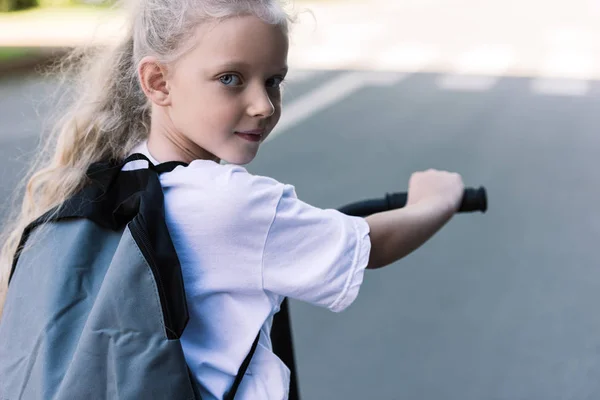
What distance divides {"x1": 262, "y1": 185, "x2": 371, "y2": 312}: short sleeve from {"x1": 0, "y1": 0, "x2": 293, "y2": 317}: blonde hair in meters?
0.33

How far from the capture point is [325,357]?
13.8 ft

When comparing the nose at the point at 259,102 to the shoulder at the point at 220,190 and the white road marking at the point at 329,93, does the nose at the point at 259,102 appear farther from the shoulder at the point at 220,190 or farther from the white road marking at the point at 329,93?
the white road marking at the point at 329,93

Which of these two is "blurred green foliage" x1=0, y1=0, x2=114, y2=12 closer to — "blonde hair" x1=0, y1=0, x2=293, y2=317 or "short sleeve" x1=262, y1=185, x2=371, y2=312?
"blonde hair" x1=0, y1=0, x2=293, y2=317

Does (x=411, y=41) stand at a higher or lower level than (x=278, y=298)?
higher

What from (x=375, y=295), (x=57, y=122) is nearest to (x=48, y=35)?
(x=375, y=295)

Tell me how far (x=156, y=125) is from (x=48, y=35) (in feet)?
42.6

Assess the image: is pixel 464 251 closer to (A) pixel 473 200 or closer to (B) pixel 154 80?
(A) pixel 473 200

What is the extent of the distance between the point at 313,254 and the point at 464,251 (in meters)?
4.09

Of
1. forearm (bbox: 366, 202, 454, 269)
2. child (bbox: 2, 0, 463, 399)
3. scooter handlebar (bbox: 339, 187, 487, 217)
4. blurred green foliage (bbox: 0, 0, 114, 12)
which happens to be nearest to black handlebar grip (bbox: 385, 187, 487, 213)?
scooter handlebar (bbox: 339, 187, 487, 217)

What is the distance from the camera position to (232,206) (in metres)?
1.40

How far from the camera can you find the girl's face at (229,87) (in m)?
1.47

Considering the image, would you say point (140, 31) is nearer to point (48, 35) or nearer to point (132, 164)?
point (132, 164)

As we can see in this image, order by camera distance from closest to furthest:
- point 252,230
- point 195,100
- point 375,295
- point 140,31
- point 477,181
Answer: point 252,230 → point 195,100 → point 140,31 → point 375,295 → point 477,181

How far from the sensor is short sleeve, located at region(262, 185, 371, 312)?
1.44 meters
